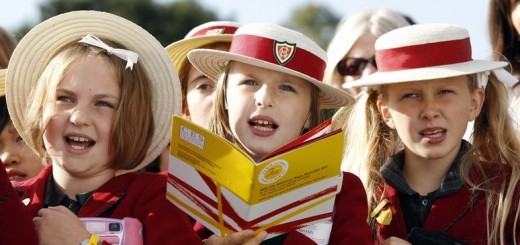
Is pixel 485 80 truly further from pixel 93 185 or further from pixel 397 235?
pixel 93 185

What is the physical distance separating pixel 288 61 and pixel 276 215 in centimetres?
92

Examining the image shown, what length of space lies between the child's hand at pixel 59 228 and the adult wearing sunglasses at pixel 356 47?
313 cm

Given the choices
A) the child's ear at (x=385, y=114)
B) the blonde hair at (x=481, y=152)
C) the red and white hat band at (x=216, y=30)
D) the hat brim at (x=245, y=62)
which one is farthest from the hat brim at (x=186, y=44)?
the child's ear at (x=385, y=114)

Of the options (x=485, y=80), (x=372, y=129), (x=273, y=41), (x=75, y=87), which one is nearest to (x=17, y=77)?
(x=75, y=87)

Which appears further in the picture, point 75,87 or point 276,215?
point 75,87

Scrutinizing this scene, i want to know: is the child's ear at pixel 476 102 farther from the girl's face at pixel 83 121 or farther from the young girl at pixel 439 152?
the girl's face at pixel 83 121

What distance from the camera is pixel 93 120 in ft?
15.4

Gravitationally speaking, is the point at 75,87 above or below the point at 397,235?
above

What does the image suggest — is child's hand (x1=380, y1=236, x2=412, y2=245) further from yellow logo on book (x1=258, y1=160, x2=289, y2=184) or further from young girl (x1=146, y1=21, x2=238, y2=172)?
young girl (x1=146, y1=21, x2=238, y2=172)

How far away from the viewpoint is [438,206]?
17.1 ft

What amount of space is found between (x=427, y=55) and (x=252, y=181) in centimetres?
147

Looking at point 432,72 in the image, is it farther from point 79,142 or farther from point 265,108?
point 79,142

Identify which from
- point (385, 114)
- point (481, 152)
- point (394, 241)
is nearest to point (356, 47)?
point (385, 114)

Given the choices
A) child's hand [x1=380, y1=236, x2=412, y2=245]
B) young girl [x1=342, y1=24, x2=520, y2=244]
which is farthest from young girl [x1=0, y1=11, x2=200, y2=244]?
young girl [x1=342, y1=24, x2=520, y2=244]
